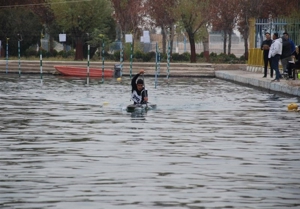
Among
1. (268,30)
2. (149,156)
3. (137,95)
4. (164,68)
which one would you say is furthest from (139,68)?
(149,156)

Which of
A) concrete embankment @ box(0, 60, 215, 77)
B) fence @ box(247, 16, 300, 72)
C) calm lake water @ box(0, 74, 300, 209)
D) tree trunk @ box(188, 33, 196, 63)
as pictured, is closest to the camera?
calm lake water @ box(0, 74, 300, 209)

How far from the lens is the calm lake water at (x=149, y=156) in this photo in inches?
472

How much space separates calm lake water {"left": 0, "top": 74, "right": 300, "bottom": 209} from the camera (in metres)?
12.0

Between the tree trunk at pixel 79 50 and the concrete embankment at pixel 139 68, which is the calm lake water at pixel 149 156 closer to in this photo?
the concrete embankment at pixel 139 68

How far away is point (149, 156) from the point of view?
16.4 m

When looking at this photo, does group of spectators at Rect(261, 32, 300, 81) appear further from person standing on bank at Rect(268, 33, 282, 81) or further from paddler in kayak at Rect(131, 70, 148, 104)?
paddler in kayak at Rect(131, 70, 148, 104)

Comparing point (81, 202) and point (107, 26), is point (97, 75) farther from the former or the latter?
point (81, 202)

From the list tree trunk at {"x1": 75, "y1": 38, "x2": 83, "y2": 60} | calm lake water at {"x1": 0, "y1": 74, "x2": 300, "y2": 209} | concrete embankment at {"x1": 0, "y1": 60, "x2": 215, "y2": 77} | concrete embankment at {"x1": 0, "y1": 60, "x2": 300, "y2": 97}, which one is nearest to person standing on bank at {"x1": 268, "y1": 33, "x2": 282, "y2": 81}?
calm lake water at {"x1": 0, "y1": 74, "x2": 300, "y2": 209}

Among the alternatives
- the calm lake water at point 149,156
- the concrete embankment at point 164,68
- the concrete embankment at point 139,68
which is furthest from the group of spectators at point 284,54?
the concrete embankment at point 139,68

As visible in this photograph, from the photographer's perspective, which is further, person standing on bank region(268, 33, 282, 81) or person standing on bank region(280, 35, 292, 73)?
person standing on bank region(280, 35, 292, 73)

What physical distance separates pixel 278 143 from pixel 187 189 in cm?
663

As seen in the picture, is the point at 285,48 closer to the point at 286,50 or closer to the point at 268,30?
the point at 286,50

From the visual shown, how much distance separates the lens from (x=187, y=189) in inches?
497

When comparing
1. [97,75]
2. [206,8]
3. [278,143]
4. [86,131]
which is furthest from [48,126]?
[206,8]
